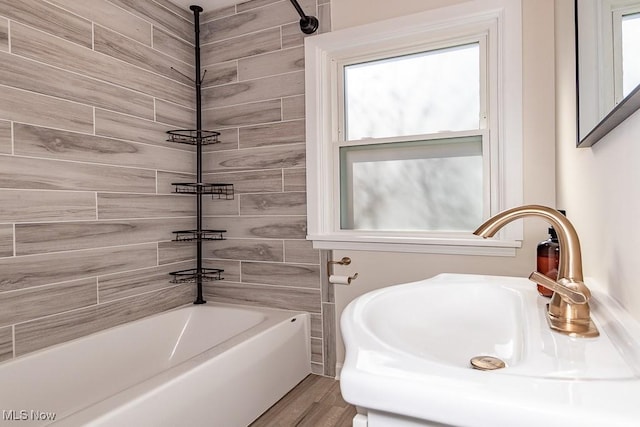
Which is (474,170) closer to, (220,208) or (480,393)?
(220,208)

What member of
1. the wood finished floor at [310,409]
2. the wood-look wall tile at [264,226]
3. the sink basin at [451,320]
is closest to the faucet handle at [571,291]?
the sink basin at [451,320]

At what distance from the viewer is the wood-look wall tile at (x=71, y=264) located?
5.63 ft

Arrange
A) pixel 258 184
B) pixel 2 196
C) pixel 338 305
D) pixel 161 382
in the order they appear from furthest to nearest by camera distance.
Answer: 1. pixel 258 184
2. pixel 338 305
3. pixel 2 196
4. pixel 161 382

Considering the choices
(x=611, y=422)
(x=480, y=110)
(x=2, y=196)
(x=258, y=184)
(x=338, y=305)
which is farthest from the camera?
(x=258, y=184)

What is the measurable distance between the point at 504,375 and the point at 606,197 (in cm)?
60

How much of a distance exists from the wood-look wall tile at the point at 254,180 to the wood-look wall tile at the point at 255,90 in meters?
0.46

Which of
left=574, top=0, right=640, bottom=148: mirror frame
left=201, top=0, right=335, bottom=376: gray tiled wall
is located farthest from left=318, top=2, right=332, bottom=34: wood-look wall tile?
left=574, top=0, right=640, bottom=148: mirror frame

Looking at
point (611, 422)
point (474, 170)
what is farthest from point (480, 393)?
point (474, 170)

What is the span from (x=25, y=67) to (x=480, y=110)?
2.14 metres

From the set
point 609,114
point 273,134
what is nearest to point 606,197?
point 609,114

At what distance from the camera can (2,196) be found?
65.6 inches

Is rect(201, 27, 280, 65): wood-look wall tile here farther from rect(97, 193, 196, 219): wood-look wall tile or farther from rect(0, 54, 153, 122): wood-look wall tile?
rect(97, 193, 196, 219): wood-look wall tile

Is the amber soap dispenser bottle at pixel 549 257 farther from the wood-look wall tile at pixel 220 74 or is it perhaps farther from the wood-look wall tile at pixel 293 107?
the wood-look wall tile at pixel 220 74

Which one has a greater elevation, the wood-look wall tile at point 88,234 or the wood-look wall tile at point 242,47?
the wood-look wall tile at point 242,47
